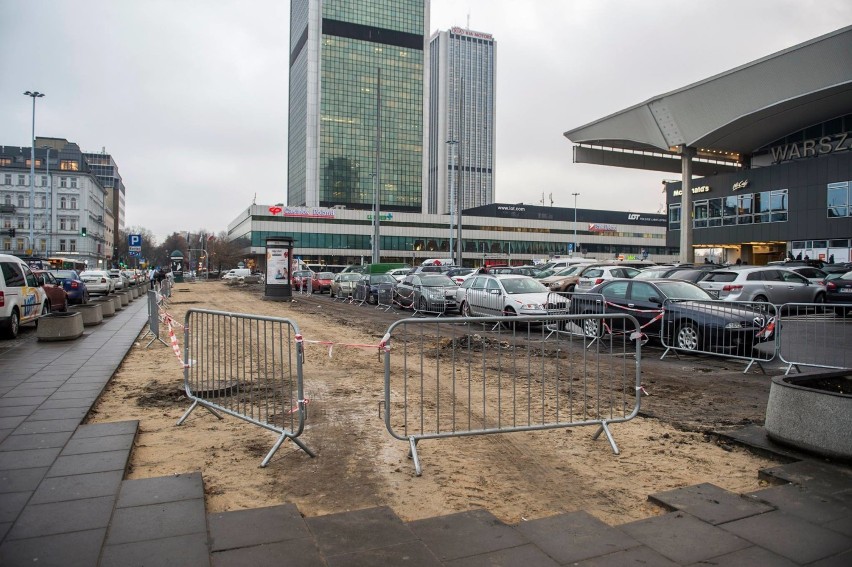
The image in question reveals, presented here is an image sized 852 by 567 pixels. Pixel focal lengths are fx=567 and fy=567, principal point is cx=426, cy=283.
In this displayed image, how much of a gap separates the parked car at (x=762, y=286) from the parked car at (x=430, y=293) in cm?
908

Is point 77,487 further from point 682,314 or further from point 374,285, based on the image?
point 374,285

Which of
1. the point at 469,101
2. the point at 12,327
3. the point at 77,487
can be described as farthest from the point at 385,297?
the point at 469,101

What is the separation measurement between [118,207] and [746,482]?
591 feet

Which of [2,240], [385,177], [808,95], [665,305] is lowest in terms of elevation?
[665,305]

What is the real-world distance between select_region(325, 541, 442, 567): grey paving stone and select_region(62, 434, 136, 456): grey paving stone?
116 inches

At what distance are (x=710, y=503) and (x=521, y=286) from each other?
12986 mm

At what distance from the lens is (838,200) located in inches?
1683

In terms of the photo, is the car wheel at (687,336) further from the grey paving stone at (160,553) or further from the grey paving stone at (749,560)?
the grey paving stone at (160,553)

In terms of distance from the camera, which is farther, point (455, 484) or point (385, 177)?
point (385, 177)

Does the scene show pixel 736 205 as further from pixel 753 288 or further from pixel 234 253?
pixel 234 253

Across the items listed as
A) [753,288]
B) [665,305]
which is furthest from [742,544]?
[753,288]

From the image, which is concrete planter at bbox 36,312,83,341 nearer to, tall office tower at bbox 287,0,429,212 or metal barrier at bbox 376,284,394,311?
metal barrier at bbox 376,284,394,311

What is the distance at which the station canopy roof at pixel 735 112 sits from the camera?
41.0m

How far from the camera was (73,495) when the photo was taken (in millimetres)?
4051
